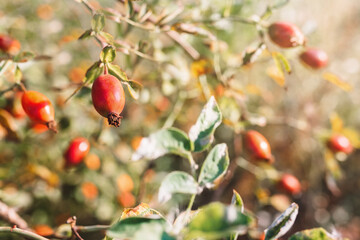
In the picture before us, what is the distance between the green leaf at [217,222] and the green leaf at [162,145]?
21 centimetres

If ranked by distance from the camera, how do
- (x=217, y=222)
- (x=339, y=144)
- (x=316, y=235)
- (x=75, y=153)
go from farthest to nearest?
(x=339, y=144) < (x=75, y=153) < (x=316, y=235) < (x=217, y=222)

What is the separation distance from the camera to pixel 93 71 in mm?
655

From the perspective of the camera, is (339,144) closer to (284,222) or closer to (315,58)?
(315,58)

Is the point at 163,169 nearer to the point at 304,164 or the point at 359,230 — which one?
the point at 304,164

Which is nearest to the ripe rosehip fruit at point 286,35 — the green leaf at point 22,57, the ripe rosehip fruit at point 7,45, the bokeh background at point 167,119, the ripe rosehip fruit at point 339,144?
the bokeh background at point 167,119

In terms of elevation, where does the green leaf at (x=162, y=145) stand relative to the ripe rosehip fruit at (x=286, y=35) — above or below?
above

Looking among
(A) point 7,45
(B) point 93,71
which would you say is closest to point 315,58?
(B) point 93,71

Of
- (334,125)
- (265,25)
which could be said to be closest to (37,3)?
(265,25)

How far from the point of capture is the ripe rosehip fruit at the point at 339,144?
1169mm

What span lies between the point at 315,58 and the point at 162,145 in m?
0.70

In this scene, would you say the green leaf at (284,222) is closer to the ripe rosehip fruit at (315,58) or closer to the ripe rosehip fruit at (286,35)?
the ripe rosehip fruit at (286,35)

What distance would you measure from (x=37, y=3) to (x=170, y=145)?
1.97 meters

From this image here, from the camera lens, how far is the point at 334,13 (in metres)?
2.73

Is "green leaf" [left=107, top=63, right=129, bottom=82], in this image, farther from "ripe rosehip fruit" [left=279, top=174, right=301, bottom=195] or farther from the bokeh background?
"ripe rosehip fruit" [left=279, top=174, right=301, bottom=195]
